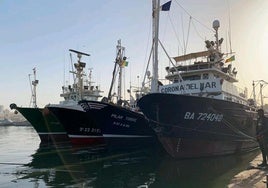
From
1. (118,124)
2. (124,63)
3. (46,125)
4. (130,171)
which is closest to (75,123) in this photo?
(118,124)

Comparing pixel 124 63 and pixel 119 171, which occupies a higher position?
pixel 124 63

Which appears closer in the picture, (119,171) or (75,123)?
(119,171)

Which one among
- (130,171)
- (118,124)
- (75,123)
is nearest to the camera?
(130,171)

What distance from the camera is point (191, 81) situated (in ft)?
65.5

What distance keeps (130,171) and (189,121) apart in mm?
3818

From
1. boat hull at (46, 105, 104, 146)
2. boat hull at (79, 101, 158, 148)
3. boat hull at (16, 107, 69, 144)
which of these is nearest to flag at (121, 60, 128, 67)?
boat hull at (46, 105, 104, 146)

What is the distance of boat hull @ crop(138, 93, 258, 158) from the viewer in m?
15.8

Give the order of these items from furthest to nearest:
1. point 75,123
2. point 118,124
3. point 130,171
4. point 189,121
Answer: point 75,123 < point 118,124 < point 189,121 < point 130,171

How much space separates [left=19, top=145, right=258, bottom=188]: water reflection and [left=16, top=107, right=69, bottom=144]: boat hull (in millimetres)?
10235

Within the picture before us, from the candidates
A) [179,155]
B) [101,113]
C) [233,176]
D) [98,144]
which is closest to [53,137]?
[98,144]

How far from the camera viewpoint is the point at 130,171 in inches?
553

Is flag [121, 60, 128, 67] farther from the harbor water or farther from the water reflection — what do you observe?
the water reflection

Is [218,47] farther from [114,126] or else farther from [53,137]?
[53,137]

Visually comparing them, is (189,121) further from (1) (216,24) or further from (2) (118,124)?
(1) (216,24)
